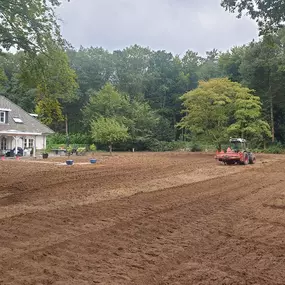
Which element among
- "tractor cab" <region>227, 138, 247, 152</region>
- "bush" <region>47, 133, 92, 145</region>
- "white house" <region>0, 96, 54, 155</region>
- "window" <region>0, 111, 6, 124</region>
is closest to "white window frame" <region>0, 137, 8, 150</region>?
"white house" <region>0, 96, 54, 155</region>

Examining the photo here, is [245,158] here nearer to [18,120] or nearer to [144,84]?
[18,120]

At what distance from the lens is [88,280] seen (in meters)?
4.15

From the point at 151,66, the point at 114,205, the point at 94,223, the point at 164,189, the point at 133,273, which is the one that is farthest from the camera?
the point at 151,66

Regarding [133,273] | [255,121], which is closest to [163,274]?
[133,273]

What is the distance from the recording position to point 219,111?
31984mm

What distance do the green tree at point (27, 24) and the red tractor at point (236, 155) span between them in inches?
502

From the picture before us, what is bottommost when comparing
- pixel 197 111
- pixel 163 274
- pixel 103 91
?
pixel 163 274

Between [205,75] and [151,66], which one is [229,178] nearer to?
[205,75]

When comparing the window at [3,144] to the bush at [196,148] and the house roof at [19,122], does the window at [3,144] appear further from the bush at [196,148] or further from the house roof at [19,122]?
the bush at [196,148]

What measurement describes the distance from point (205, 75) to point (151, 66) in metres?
10.7

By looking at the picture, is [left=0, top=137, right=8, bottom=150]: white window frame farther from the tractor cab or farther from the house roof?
the tractor cab

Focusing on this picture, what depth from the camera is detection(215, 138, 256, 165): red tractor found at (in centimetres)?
2244

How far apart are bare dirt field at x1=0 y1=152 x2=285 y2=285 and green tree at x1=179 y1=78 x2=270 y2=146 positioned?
20494 millimetres

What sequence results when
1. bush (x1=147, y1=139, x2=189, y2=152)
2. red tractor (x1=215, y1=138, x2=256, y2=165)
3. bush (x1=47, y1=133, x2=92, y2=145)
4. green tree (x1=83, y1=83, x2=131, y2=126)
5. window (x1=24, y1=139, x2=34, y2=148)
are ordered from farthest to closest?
bush (x1=47, y1=133, x2=92, y2=145) → bush (x1=147, y1=139, x2=189, y2=152) → green tree (x1=83, y1=83, x2=131, y2=126) → window (x1=24, y1=139, x2=34, y2=148) → red tractor (x1=215, y1=138, x2=256, y2=165)
